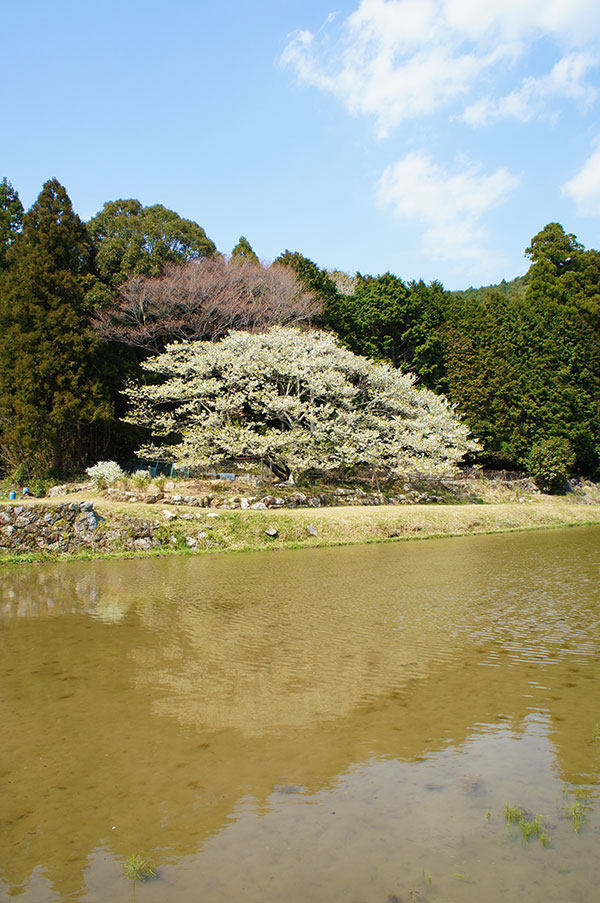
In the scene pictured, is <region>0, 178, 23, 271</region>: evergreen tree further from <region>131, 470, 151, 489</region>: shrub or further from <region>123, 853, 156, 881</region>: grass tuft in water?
<region>123, 853, 156, 881</region>: grass tuft in water

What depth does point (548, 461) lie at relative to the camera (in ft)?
94.9

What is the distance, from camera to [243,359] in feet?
73.6

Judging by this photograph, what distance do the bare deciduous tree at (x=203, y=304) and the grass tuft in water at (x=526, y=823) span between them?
2252cm

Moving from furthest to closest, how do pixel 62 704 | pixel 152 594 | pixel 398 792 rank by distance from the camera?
pixel 152 594
pixel 62 704
pixel 398 792

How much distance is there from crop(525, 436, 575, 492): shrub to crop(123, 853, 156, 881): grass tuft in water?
2889 centimetres

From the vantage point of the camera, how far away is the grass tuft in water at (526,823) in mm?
2873

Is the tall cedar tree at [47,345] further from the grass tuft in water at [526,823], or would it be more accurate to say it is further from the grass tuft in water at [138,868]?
the grass tuft in water at [526,823]

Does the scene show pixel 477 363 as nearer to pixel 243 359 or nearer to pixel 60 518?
pixel 243 359

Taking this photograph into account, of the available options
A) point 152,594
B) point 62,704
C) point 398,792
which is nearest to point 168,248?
point 152,594

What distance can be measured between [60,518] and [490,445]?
22.2m

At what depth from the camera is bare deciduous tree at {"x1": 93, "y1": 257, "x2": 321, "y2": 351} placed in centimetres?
2394

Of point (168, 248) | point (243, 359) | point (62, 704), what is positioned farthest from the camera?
point (168, 248)

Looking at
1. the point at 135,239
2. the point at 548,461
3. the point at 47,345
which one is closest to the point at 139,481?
the point at 47,345

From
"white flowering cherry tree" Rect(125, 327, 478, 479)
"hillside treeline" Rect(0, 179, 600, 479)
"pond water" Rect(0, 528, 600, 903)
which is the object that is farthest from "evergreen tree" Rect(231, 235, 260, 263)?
"pond water" Rect(0, 528, 600, 903)
